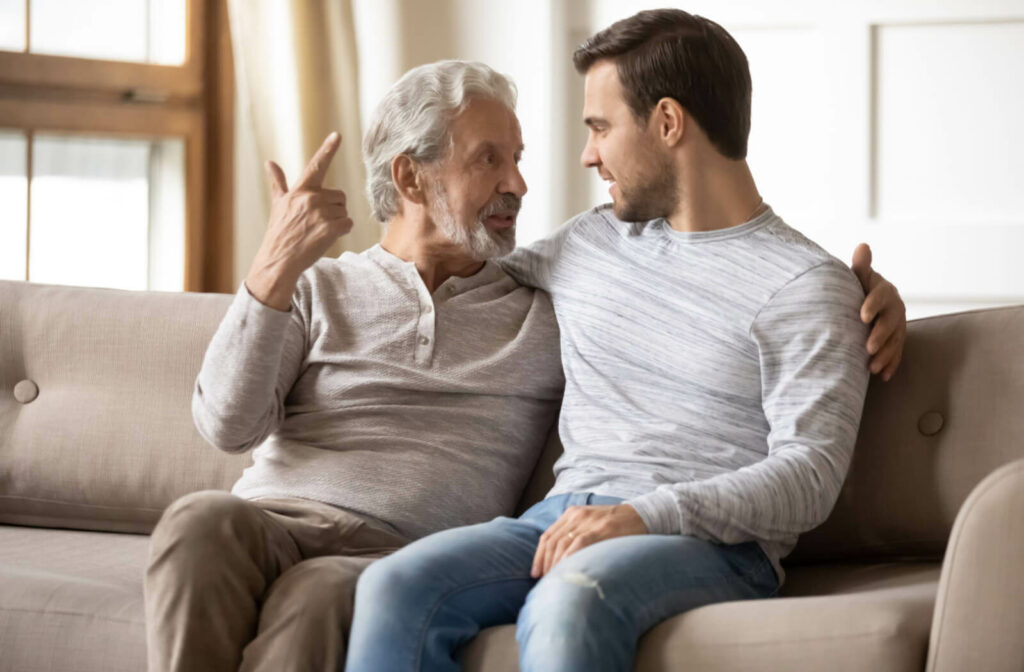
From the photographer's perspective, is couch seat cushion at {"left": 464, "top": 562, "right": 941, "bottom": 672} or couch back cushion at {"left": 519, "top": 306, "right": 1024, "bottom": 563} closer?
couch seat cushion at {"left": 464, "top": 562, "right": 941, "bottom": 672}

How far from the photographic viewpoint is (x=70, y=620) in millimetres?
1629

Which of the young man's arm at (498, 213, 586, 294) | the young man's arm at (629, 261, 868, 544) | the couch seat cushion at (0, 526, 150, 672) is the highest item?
the young man's arm at (498, 213, 586, 294)

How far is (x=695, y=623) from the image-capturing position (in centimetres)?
134

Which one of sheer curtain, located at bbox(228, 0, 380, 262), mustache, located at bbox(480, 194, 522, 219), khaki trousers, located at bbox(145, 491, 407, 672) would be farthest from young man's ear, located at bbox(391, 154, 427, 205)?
sheer curtain, located at bbox(228, 0, 380, 262)

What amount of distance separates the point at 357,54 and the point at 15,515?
1571mm

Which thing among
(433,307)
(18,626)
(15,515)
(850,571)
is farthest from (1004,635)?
(15,515)

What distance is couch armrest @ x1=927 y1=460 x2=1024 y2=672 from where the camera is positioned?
1.23 m

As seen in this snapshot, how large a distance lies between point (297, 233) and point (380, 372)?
231 mm

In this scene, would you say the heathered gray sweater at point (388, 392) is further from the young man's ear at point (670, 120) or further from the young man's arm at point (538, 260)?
the young man's ear at point (670, 120)

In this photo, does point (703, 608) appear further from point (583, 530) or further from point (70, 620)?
point (70, 620)

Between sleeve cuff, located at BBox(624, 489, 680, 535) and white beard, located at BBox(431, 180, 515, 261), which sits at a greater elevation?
white beard, located at BBox(431, 180, 515, 261)

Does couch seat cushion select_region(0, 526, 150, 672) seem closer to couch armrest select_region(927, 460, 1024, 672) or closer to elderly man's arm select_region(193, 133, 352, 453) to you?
elderly man's arm select_region(193, 133, 352, 453)

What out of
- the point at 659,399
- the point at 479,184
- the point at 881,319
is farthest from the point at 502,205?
the point at 881,319

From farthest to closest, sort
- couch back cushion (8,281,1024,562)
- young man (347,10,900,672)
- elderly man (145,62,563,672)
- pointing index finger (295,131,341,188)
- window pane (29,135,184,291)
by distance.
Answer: window pane (29,135,184,291) < couch back cushion (8,281,1024,562) < pointing index finger (295,131,341,188) < elderly man (145,62,563,672) < young man (347,10,900,672)
